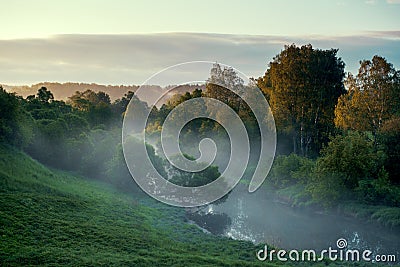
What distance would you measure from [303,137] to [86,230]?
39.3m

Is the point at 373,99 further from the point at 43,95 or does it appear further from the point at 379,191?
the point at 43,95

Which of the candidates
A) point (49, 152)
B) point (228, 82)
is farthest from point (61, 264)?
point (228, 82)

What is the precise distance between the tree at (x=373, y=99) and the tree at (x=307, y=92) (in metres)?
7.80

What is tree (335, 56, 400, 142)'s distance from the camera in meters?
46.2

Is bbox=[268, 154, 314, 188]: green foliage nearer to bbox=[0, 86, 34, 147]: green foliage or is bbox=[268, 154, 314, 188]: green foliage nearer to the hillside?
the hillside

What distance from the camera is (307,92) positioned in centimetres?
5666

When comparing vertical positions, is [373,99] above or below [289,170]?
above

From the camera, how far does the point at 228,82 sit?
239 ft

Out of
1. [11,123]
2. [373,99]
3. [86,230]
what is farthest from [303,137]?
[86,230]

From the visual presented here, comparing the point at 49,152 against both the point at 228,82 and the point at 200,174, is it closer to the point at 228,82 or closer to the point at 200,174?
the point at 200,174

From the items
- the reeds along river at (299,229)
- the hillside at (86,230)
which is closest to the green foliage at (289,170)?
the reeds along river at (299,229)

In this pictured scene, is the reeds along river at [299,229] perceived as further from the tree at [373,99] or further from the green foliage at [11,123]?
the green foliage at [11,123]

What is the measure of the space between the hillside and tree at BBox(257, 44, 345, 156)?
24.1m

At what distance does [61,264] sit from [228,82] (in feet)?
185
